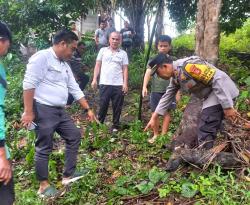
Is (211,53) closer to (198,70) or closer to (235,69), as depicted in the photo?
(198,70)

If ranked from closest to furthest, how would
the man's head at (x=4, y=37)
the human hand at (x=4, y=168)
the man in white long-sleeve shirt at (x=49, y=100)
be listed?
the human hand at (x=4, y=168), the man's head at (x=4, y=37), the man in white long-sleeve shirt at (x=49, y=100)

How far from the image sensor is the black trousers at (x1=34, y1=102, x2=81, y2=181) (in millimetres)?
4586


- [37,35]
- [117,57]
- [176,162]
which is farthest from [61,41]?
[37,35]

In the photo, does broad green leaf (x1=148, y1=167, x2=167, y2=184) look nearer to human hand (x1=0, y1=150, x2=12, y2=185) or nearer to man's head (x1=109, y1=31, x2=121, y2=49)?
human hand (x1=0, y1=150, x2=12, y2=185)

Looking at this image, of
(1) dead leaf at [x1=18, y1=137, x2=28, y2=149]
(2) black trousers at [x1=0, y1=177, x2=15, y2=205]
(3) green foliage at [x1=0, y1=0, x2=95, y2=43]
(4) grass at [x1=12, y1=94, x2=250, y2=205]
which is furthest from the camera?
(3) green foliage at [x1=0, y1=0, x2=95, y2=43]

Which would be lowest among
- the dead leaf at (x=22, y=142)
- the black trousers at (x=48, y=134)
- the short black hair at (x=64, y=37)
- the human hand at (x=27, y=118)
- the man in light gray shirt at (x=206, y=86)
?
the dead leaf at (x=22, y=142)

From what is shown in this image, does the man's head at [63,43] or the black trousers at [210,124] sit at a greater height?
the man's head at [63,43]

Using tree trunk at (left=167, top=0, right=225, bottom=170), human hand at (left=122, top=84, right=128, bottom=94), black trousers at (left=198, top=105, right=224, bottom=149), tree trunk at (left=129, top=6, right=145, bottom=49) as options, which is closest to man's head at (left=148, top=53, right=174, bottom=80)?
black trousers at (left=198, top=105, right=224, bottom=149)

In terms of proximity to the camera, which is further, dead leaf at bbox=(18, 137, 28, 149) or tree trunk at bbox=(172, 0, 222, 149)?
dead leaf at bbox=(18, 137, 28, 149)

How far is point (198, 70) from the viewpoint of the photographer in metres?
4.34

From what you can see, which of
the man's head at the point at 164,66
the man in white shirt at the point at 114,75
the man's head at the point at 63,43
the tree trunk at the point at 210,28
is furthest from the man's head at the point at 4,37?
the man in white shirt at the point at 114,75

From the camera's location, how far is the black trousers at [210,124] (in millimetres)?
4660

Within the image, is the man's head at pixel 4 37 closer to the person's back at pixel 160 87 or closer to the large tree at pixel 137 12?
the person's back at pixel 160 87

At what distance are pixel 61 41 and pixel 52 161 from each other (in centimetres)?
176
